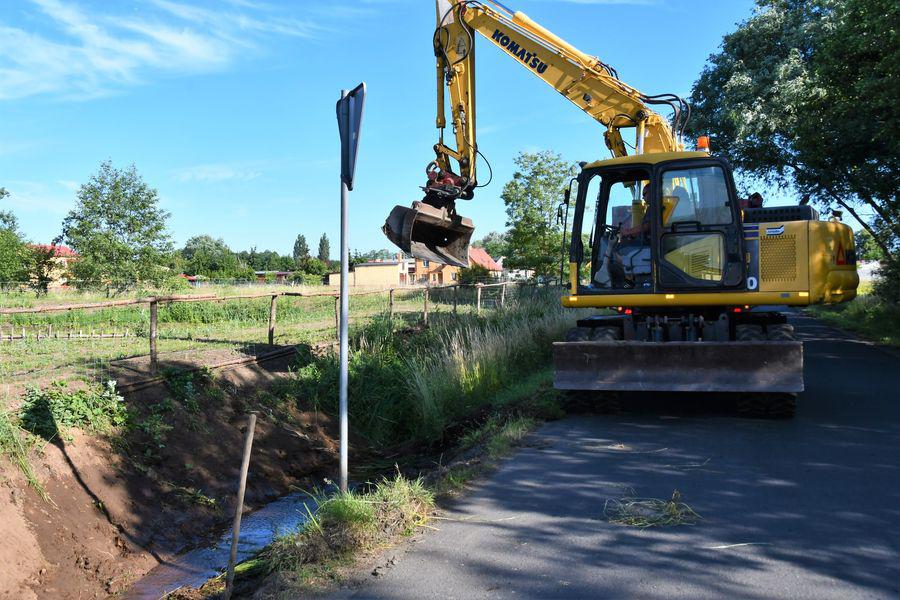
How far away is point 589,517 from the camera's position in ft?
15.4

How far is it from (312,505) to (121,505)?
2072 millimetres

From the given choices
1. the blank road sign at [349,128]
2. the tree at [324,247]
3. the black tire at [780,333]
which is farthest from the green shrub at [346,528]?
the tree at [324,247]

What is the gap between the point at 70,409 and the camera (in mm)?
7395

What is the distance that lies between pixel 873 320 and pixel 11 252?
143 ft

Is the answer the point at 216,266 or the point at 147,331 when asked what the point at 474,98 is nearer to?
the point at 147,331

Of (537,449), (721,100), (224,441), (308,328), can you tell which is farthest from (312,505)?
(721,100)

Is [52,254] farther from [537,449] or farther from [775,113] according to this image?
[537,449]

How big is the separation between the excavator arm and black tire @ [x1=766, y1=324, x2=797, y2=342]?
11.3ft

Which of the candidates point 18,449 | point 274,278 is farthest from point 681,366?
point 274,278

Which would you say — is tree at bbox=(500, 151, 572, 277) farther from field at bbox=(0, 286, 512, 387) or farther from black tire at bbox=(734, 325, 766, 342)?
black tire at bbox=(734, 325, 766, 342)

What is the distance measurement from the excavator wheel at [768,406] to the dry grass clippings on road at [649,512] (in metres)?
3.25

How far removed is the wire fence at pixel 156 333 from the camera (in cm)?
912

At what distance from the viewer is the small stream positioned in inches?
235

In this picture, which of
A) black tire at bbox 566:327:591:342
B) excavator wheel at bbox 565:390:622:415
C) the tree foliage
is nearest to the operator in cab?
black tire at bbox 566:327:591:342
